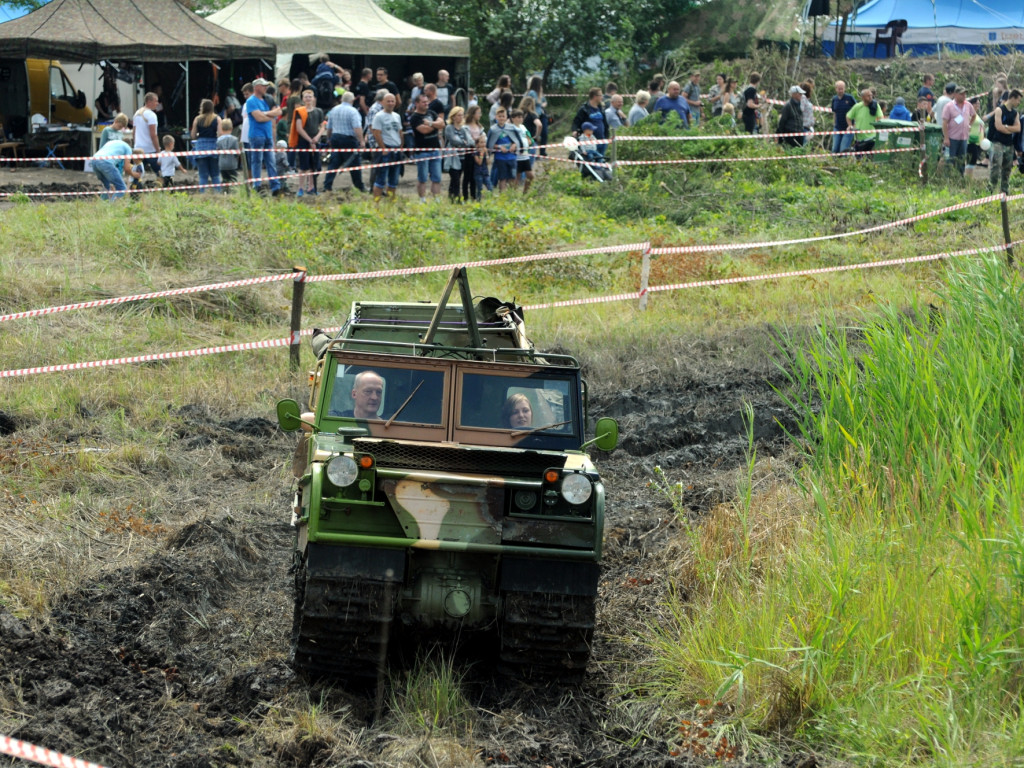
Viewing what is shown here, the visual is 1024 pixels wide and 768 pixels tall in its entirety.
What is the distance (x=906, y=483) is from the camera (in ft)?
21.0

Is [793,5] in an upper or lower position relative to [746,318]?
upper

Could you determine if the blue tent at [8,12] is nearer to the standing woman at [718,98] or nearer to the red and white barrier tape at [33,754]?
the standing woman at [718,98]

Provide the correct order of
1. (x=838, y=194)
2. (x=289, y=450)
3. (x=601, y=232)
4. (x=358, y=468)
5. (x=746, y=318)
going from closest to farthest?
(x=358, y=468) → (x=289, y=450) → (x=746, y=318) → (x=601, y=232) → (x=838, y=194)

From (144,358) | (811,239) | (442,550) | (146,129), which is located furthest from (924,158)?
(442,550)

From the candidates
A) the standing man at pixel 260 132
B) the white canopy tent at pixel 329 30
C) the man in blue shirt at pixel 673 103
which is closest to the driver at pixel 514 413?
the standing man at pixel 260 132

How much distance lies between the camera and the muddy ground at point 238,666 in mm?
5008

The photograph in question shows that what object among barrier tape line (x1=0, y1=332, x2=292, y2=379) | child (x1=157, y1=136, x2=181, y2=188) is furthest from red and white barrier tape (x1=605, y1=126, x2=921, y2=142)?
barrier tape line (x1=0, y1=332, x2=292, y2=379)

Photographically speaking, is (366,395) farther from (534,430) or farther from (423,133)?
(423,133)

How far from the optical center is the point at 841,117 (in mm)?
22234

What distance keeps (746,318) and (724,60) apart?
→ 837 inches

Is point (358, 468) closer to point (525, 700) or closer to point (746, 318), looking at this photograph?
point (525, 700)

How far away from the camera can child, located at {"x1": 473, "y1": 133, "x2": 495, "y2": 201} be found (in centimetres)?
1850

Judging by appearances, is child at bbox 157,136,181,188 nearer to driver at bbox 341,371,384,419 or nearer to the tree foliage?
the tree foliage

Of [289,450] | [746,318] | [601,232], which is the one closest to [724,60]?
[601,232]
